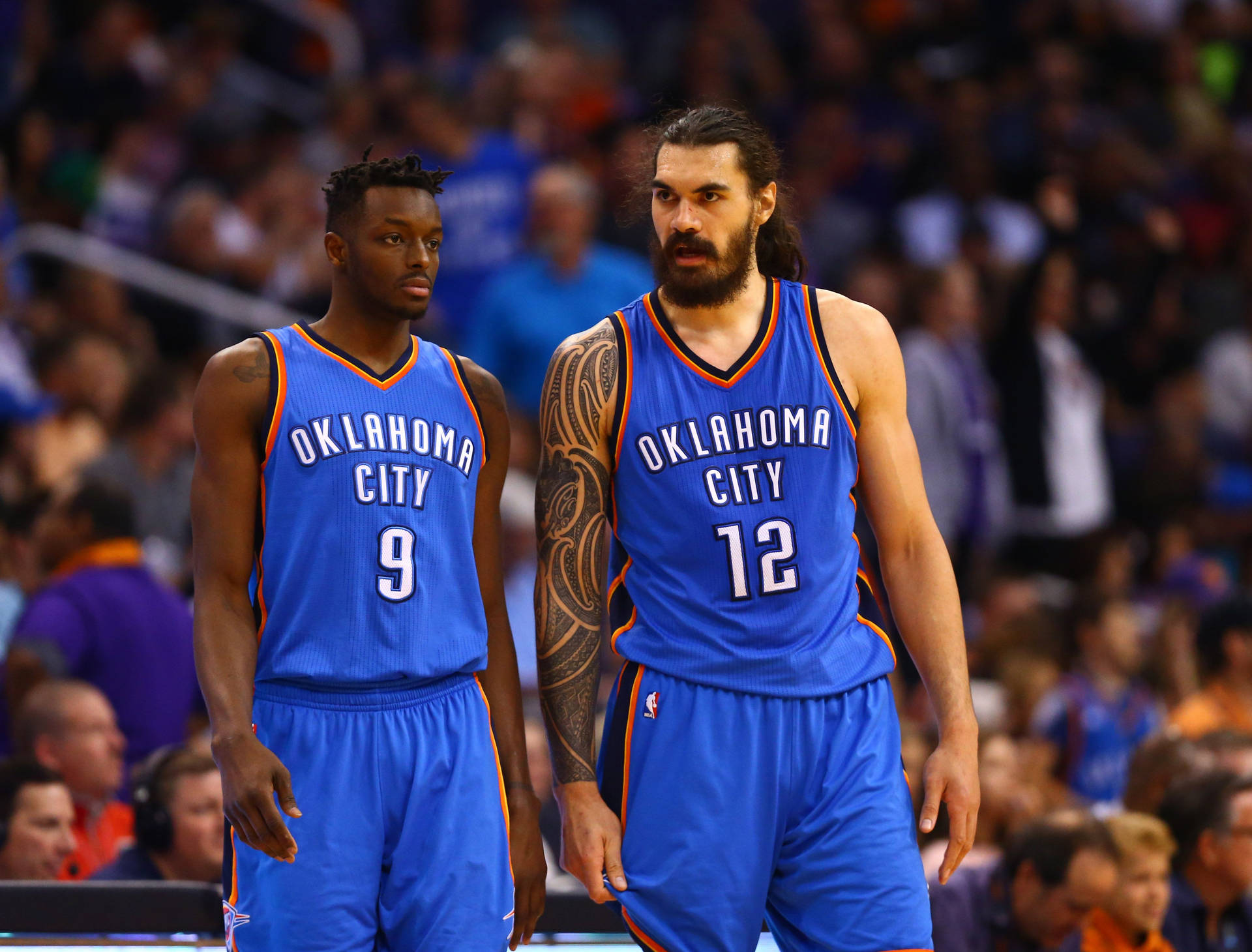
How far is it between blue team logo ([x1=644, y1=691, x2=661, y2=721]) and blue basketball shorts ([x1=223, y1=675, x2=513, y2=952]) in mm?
370

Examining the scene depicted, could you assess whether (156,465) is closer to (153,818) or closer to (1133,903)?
(153,818)

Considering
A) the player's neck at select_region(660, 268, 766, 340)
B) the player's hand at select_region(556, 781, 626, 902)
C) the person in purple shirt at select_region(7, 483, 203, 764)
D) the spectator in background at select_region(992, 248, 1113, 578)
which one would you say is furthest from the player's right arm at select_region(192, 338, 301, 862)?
the spectator in background at select_region(992, 248, 1113, 578)

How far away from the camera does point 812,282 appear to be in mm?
10000

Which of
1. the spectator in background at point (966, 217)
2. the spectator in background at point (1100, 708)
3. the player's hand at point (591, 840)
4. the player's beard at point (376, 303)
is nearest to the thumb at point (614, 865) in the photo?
the player's hand at point (591, 840)

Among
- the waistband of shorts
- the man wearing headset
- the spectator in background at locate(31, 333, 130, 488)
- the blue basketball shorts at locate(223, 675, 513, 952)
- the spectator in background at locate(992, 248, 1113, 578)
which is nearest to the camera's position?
the blue basketball shorts at locate(223, 675, 513, 952)

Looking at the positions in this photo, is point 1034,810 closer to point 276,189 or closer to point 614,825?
point 614,825

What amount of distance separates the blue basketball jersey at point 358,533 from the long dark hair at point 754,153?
83 cm

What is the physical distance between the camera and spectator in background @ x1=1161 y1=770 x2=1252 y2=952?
543 centimetres

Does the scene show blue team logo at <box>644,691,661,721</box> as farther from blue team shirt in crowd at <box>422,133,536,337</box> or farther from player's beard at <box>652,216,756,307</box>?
blue team shirt in crowd at <box>422,133,536,337</box>

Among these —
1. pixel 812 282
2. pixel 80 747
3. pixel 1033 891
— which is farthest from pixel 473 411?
pixel 812 282

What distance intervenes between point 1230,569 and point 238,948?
7.88m

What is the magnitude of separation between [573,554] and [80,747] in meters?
2.46

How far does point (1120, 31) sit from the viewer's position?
12938mm

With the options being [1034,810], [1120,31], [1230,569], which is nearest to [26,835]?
[1034,810]
